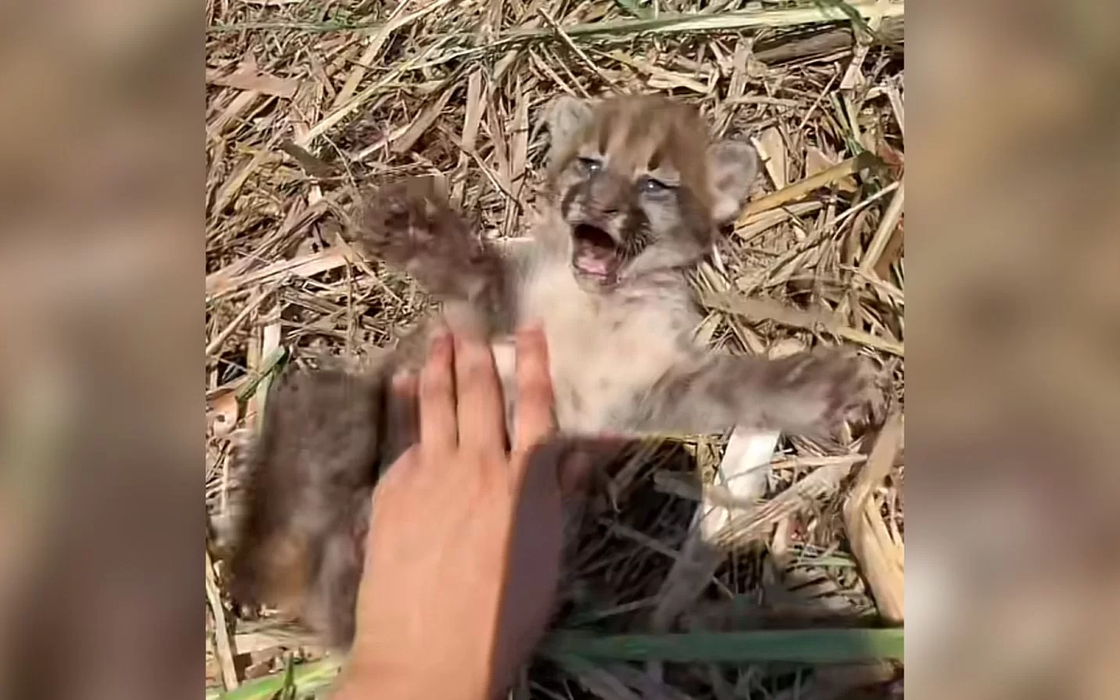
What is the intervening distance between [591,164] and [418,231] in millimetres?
191

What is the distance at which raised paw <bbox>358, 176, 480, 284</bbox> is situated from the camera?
39.7 inches

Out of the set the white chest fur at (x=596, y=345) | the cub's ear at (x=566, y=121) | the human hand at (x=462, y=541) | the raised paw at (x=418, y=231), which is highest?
the cub's ear at (x=566, y=121)

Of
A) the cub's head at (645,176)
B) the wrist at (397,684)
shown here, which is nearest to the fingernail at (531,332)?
the cub's head at (645,176)

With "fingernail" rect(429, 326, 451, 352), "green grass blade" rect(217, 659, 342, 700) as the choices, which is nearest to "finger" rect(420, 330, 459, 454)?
"fingernail" rect(429, 326, 451, 352)

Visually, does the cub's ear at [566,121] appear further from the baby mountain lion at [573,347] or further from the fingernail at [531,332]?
the fingernail at [531,332]

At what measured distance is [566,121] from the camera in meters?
0.99

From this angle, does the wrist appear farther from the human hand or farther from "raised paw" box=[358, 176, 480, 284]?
"raised paw" box=[358, 176, 480, 284]

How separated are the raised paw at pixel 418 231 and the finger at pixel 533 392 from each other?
107 millimetres
